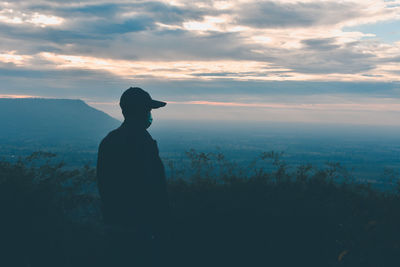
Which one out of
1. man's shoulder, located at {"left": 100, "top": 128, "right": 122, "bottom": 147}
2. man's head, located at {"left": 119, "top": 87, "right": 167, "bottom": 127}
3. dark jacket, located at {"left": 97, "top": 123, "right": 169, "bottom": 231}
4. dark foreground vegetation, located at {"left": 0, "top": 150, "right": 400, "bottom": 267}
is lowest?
dark foreground vegetation, located at {"left": 0, "top": 150, "right": 400, "bottom": 267}

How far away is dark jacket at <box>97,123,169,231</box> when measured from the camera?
344cm

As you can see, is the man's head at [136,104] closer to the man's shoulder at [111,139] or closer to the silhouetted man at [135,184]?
the silhouetted man at [135,184]

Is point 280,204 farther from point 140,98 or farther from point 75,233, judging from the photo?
point 75,233

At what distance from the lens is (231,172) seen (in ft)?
17.6

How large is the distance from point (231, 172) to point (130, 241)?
2.29 m

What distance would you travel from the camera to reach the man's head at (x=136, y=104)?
3.73 metres

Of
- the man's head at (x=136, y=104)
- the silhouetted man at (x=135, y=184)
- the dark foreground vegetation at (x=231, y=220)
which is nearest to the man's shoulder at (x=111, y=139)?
the silhouetted man at (x=135, y=184)

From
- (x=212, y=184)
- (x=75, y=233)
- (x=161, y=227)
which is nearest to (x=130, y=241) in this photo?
(x=161, y=227)

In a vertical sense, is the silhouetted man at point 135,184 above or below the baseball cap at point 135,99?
below

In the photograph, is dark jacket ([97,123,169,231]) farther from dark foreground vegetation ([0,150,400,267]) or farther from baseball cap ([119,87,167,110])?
dark foreground vegetation ([0,150,400,267])

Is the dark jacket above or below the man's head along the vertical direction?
below

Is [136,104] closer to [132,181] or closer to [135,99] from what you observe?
[135,99]

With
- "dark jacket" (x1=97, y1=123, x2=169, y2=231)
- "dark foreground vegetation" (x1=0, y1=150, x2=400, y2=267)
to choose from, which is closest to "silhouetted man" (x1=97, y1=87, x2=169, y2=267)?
"dark jacket" (x1=97, y1=123, x2=169, y2=231)

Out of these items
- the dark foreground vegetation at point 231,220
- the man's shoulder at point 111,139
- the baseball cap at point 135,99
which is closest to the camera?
the man's shoulder at point 111,139
